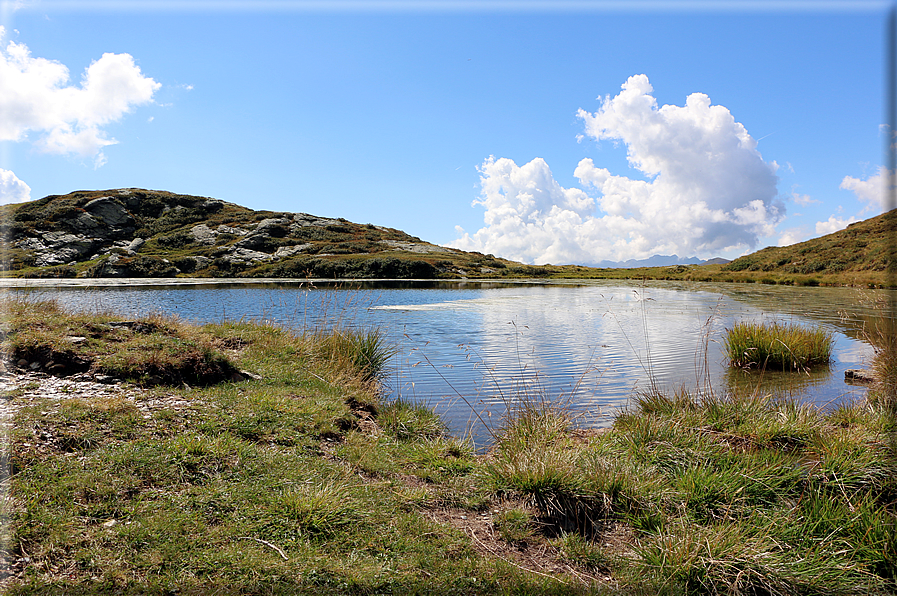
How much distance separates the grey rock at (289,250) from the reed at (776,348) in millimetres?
103212

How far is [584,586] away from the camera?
392 cm

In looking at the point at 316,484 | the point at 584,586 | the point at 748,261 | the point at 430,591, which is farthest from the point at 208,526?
the point at 748,261

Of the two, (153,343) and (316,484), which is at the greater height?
(153,343)

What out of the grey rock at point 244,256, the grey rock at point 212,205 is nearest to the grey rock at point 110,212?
the grey rock at point 212,205

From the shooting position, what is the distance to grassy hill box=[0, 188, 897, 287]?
81188 mm

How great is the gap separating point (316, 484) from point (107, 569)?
2.03 metres

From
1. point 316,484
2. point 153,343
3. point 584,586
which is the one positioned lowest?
A: point 584,586

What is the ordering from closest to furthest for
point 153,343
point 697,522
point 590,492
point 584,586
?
point 584,586
point 697,522
point 590,492
point 153,343

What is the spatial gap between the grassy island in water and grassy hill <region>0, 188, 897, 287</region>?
A: 2368 inches

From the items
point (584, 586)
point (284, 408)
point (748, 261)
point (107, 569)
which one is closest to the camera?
point (107, 569)

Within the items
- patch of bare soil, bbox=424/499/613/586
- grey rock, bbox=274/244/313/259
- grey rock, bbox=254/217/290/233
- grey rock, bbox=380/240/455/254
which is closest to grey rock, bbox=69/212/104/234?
grey rock, bbox=254/217/290/233

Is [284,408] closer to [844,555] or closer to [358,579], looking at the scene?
[358,579]

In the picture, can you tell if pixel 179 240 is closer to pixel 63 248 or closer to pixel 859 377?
pixel 63 248

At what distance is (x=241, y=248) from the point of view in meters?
108
